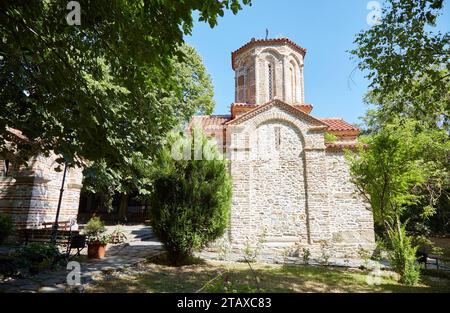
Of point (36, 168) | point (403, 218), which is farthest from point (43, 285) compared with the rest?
point (403, 218)

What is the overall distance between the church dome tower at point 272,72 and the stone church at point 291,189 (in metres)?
2.99

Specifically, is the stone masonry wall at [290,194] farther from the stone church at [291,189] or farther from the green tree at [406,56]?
the green tree at [406,56]

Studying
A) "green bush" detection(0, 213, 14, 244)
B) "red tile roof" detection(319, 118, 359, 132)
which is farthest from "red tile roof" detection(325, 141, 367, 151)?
"green bush" detection(0, 213, 14, 244)

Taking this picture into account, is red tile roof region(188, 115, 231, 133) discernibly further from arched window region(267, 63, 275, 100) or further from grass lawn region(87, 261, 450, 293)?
grass lawn region(87, 261, 450, 293)

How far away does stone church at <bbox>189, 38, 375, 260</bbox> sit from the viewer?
39.3 feet

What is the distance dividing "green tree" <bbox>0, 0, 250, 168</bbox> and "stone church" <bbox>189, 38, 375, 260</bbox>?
6989mm

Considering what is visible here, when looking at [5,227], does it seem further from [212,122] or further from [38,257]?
[212,122]

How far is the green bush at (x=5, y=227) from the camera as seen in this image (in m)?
9.88

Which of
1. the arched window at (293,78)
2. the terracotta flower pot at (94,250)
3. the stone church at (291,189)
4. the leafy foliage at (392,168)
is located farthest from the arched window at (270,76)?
the terracotta flower pot at (94,250)

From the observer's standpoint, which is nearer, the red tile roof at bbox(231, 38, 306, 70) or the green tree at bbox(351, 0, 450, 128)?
the green tree at bbox(351, 0, 450, 128)

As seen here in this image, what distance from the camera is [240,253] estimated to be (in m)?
11.4

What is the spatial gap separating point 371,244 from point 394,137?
6.14 m

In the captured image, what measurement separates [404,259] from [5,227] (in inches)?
506
